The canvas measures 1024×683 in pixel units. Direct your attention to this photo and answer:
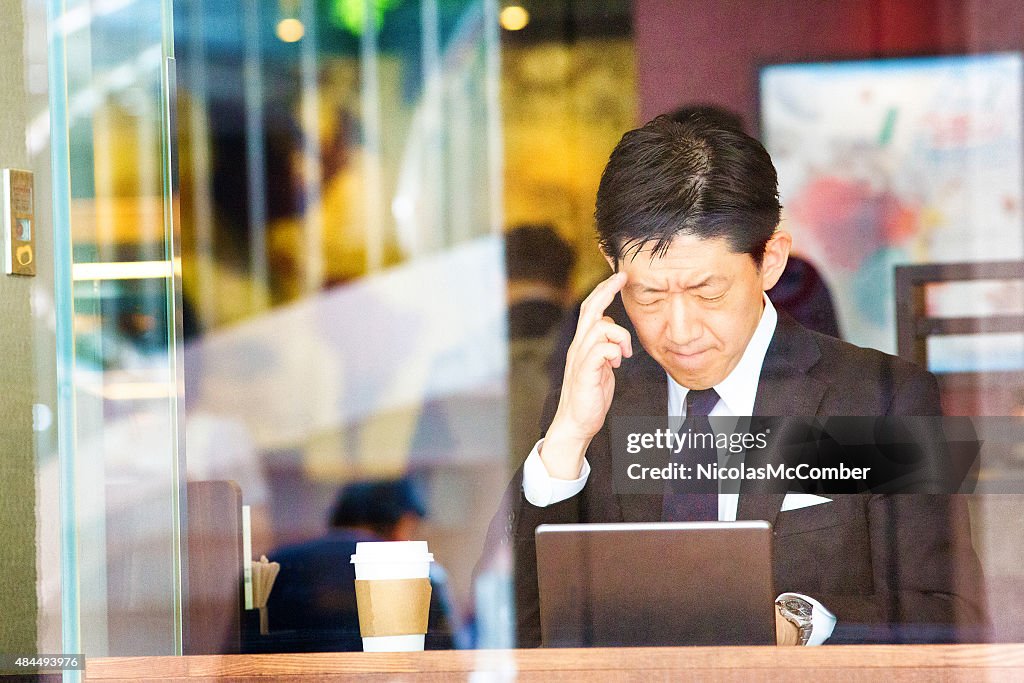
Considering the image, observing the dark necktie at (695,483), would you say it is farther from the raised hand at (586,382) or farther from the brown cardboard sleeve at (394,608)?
the brown cardboard sleeve at (394,608)

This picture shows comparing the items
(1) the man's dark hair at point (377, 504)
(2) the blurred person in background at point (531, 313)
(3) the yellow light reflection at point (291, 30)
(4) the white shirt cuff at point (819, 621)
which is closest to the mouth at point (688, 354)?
(2) the blurred person in background at point (531, 313)

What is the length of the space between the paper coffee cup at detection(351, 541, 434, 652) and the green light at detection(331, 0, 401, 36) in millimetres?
1079

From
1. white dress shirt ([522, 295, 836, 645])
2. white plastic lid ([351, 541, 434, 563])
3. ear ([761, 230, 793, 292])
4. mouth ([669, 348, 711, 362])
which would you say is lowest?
white plastic lid ([351, 541, 434, 563])

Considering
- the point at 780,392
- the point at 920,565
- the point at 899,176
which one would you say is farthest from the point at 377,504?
the point at 899,176

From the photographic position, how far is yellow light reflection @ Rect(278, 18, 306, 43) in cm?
257

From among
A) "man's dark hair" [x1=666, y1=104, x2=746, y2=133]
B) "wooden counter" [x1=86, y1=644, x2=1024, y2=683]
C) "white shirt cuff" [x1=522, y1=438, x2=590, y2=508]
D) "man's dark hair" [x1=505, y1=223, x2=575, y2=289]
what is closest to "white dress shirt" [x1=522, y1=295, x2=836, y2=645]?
"white shirt cuff" [x1=522, y1=438, x2=590, y2=508]

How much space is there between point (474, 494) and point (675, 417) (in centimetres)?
44

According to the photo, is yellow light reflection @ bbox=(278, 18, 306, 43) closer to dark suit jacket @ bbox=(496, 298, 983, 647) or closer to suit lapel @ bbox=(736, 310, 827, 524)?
dark suit jacket @ bbox=(496, 298, 983, 647)

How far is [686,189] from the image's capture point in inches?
95.6

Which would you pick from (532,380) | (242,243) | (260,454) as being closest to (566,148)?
(532,380)

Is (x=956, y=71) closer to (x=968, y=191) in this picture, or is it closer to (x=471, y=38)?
(x=968, y=191)

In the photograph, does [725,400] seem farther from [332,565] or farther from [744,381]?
[332,565]

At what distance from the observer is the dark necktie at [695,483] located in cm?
241

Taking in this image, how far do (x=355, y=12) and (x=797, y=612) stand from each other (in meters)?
1.50
